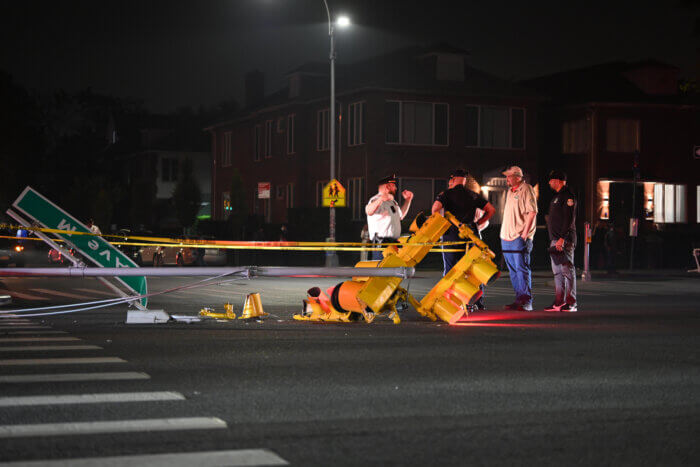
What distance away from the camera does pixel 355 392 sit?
8164 millimetres

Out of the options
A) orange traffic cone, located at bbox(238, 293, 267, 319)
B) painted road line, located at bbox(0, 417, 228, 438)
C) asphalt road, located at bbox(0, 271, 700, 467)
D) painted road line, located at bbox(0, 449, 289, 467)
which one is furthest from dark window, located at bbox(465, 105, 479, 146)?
painted road line, located at bbox(0, 449, 289, 467)

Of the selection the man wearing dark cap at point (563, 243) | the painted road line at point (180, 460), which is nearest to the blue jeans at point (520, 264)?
the man wearing dark cap at point (563, 243)

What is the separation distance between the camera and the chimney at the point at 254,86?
2564 inches

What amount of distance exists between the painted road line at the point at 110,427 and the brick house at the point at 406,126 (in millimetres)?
39147

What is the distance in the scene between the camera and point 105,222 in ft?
247

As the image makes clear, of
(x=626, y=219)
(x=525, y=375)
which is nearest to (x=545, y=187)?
(x=626, y=219)

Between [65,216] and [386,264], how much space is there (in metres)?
4.23

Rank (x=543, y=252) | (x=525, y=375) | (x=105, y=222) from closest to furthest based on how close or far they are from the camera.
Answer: (x=525, y=375) → (x=543, y=252) → (x=105, y=222)

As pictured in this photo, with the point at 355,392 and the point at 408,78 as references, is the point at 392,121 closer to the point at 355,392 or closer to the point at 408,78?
the point at 408,78

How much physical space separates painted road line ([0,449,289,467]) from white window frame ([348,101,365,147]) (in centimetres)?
4088

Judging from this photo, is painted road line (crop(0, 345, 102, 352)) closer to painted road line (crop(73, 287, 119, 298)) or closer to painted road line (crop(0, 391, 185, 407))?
painted road line (crop(0, 391, 185, 407))

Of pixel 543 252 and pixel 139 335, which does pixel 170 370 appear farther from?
pixel 543 252

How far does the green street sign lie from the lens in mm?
14086

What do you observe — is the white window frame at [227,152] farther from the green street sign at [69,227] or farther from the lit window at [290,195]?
the green street sign at [69,227]
